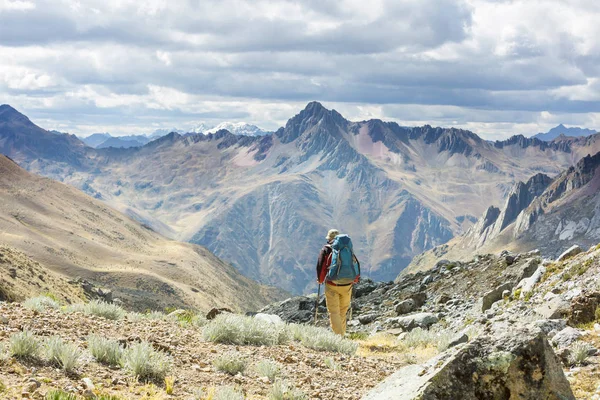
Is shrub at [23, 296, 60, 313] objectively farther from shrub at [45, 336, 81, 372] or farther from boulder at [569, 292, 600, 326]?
boulder at [569, 292, 600, 326]

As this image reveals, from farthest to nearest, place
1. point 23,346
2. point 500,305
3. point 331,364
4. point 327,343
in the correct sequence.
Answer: point 500,305, point 327,343, point 331,364, point 23,346

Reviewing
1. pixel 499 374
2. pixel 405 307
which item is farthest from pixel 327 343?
pixel 405 307

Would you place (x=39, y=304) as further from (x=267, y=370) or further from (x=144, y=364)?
(x=267, y=370)

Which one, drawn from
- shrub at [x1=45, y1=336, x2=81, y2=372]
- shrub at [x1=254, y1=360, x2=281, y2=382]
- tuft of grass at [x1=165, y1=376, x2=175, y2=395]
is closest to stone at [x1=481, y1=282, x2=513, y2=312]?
shrub at [x1=254, y1=360, x2=281, y2=382]

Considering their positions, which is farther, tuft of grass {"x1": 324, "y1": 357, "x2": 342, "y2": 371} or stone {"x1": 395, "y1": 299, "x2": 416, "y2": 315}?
stone {"x1": 395, "y1": 299, "x2": 416, "y2": 315}

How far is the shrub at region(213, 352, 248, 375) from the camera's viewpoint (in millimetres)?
10070

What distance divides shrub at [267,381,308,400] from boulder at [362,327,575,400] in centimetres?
233

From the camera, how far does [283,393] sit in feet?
28.3

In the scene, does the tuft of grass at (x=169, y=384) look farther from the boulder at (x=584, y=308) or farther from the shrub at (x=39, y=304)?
the boulder at (x=584, y=308)

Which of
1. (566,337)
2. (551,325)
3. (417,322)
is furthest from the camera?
(417,322)

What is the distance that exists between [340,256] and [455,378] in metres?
10.6

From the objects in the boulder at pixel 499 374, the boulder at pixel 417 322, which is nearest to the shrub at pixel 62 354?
the boulder at pixel 499 374

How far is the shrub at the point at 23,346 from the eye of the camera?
28.2 ft

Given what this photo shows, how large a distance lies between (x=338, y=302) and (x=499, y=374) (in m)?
11.4
